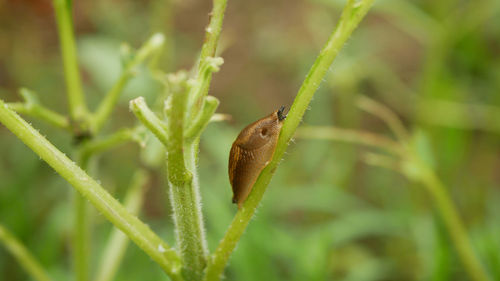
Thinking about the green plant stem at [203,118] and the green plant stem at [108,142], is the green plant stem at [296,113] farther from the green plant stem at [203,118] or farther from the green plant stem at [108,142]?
the green plant stem at [108,142]

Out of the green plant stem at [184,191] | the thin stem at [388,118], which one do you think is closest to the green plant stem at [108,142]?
the green plant stem at [184,191]

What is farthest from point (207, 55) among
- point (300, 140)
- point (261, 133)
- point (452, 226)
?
point (300, 140)

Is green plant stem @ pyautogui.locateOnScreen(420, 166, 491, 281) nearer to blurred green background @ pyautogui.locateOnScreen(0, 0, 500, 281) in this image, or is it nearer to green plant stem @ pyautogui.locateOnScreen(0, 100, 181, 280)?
blurred green background @ pyautogui.locateOnScreen(0, 0, 500, 281)

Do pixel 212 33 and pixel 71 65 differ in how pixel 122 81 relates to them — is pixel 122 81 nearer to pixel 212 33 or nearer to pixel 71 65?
pixel 71 65

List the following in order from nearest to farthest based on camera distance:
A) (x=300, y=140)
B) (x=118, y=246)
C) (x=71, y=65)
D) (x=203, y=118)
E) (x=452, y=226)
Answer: (x=203, y=118) → (x=71, y=65) → (x=118, y=246) → (x=452, y=226) → (x=300, y=140)

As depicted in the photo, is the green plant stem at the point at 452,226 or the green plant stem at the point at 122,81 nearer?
the green plant stem at the point at 122,81

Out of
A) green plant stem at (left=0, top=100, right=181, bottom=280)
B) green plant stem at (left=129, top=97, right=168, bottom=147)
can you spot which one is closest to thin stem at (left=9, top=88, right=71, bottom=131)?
green plant stem at (left=0, top=100, right=181, bottom=280)
